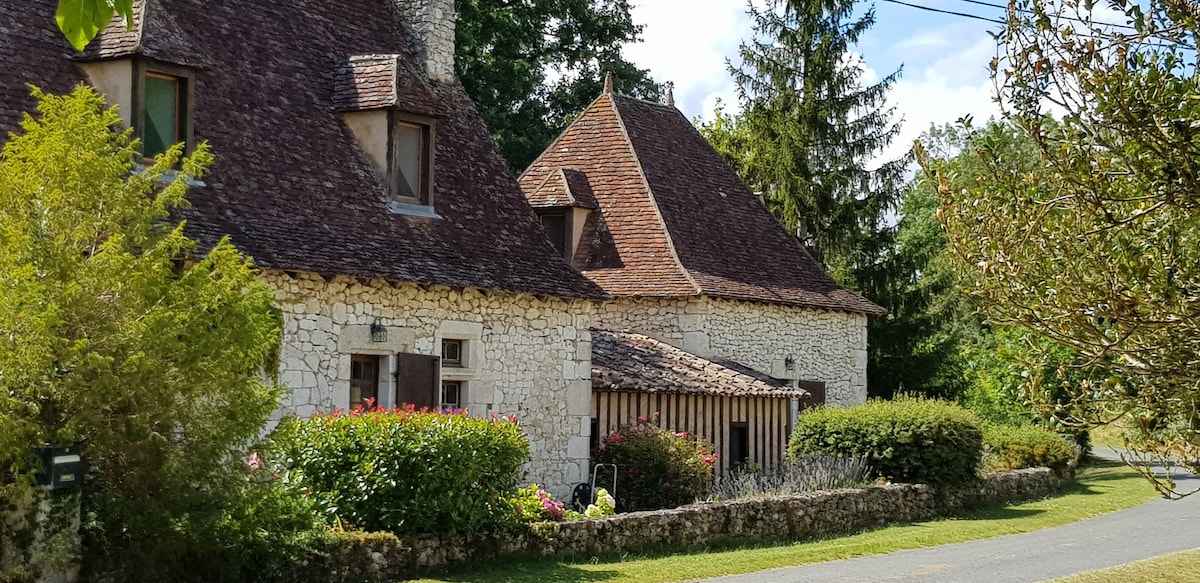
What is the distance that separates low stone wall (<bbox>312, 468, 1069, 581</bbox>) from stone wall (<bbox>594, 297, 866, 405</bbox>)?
4109mm

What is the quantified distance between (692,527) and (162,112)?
24.1 feet

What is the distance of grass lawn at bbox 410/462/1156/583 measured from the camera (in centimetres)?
1301

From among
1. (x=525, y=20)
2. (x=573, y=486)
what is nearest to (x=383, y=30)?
(x=573, y=486)

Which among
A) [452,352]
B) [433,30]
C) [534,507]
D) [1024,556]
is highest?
[433,30]

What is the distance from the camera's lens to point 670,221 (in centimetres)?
2486

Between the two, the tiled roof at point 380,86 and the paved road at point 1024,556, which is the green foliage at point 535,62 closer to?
the tiled roof at point 380,86

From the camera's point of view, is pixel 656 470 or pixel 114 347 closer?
pixel 114 347

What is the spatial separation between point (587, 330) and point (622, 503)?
2342 mm

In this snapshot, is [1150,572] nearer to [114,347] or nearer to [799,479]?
[799,479]

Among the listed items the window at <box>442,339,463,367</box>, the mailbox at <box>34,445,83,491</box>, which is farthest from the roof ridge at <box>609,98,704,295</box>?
the mailbox at <box>34,445,83,491</box>

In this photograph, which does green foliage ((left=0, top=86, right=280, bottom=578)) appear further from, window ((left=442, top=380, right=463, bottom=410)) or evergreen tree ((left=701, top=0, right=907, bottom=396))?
evergreen tree ((left=701, top=0, right=907, bottom=396))

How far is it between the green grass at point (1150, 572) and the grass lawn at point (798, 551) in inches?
118

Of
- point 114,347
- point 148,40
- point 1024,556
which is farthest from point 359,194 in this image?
point 1024,556

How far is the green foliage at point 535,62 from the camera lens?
3181cm
